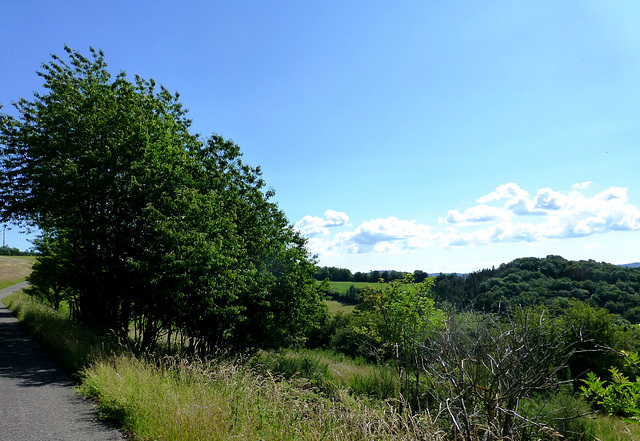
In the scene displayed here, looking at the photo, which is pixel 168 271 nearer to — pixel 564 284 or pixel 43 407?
pixel 43 407

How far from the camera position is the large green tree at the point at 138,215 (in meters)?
14.9

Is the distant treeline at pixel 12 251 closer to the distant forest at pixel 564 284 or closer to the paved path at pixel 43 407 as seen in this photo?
the distant forest at pixel 564 284

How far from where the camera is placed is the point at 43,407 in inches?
270

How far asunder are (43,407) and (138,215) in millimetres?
9938

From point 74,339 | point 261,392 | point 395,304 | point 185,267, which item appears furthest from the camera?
point 395,304

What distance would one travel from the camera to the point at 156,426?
17.8 feet

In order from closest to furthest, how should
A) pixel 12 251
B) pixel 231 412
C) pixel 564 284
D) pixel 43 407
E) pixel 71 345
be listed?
pixel 231 412
pixel 43 407
pixel 71 345
pixel 564 284
pixel 12 251

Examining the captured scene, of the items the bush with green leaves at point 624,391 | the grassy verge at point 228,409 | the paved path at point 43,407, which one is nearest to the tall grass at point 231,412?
the grassy verge at point 228,409

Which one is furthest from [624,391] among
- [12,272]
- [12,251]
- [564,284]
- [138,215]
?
[12,251]

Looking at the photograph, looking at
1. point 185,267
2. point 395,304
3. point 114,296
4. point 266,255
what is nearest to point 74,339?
point 185,267

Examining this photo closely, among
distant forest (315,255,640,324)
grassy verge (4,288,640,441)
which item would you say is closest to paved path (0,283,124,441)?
grassy verge (4,288,640,441)

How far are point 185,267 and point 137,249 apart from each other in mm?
3457

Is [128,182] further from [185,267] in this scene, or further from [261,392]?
[261,392]

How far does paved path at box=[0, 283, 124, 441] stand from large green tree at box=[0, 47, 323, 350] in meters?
4.45
